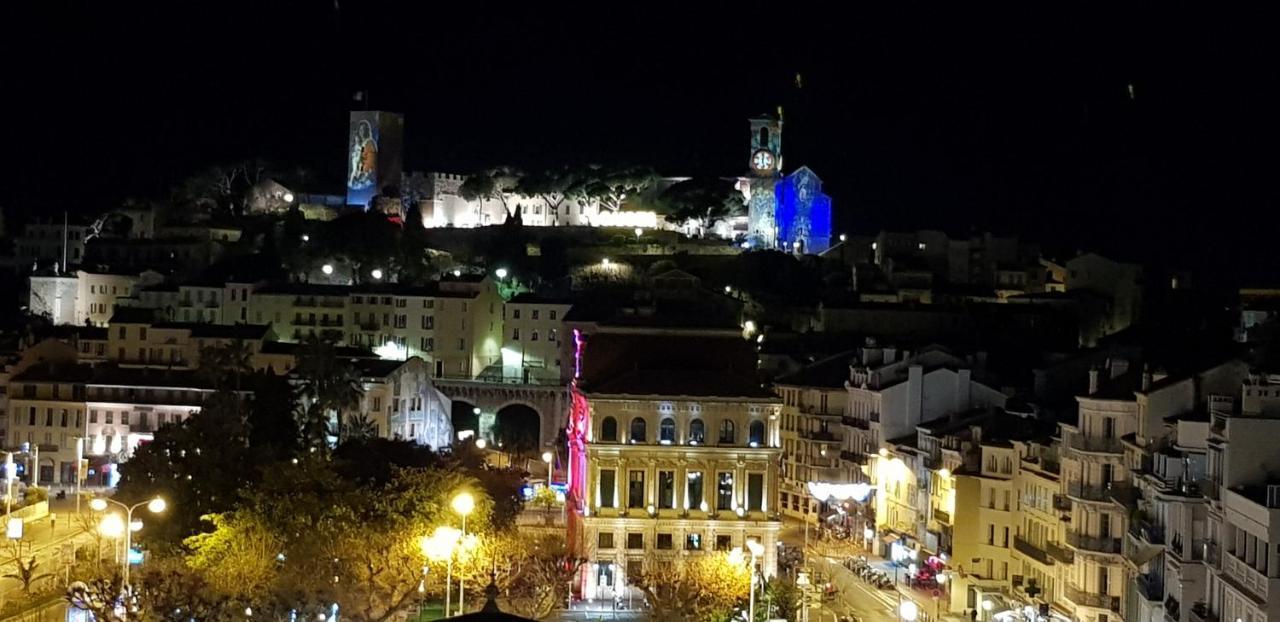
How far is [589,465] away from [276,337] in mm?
46674

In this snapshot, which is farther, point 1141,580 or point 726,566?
point 726,566

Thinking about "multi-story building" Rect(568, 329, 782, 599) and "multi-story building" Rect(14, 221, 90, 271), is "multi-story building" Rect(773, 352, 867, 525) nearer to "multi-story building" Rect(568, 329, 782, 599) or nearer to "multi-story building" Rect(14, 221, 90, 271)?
"multi-story building" Rect(568, 329, 782, 599)

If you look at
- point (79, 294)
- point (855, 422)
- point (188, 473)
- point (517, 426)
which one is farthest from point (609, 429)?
point (79, 294)

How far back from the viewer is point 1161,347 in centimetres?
8756

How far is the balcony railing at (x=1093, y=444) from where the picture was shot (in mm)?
58781

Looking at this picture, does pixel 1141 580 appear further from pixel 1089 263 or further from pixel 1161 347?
pixel 1089 263

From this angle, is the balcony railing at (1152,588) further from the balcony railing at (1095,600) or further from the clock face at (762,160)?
the clock face at (762,160)

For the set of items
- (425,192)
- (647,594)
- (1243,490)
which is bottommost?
(647,594)

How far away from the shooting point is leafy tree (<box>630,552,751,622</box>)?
5800 centimetres

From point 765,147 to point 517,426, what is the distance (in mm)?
35997

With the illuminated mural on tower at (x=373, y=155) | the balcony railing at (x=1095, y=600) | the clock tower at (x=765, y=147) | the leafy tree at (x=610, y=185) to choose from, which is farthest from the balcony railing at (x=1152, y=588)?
the illuminated mural on tower at (x=373, y=155)

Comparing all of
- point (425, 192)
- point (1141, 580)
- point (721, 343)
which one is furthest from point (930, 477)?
point (425, 192)

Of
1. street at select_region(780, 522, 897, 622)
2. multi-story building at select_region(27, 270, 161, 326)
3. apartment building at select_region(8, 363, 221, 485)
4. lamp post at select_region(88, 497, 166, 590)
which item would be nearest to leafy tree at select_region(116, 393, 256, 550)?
lamp post at select_region(88, 497, 166, 590)

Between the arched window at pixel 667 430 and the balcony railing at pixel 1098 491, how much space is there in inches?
576
